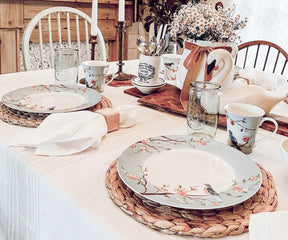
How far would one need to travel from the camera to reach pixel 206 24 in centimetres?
100

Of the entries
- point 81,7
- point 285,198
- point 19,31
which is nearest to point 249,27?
point 81,7

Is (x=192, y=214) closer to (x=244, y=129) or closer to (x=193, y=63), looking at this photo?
(x=244, y=129)

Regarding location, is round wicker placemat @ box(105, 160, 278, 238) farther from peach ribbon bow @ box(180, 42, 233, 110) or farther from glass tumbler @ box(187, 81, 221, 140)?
peach ribbon bow @ box(180, 42, 233, 110)

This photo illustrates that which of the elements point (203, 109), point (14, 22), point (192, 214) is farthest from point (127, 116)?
point (14, 22)

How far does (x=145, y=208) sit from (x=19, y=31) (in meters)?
2.45

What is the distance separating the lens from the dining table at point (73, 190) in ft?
1.66

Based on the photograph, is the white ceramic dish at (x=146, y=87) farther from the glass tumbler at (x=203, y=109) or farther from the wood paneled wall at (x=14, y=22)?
the wood paneled wall at (x=14, y=22)

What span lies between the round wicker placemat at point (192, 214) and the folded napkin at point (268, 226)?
22 millimetres

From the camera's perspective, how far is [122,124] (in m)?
0.88

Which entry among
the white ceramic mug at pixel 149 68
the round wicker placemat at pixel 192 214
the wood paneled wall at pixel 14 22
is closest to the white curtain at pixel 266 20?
the wood paneled wall at pixel 14 22

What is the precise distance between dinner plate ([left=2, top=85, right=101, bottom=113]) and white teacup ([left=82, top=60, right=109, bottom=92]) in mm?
74

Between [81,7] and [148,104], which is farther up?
[81,7]

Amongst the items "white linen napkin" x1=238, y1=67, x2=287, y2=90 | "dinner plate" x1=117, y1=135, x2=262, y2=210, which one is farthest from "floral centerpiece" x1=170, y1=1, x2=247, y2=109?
"dinner plate" x1=117, y1=135, x2=262, y2=210

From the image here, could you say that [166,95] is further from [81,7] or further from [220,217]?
[81,7]
